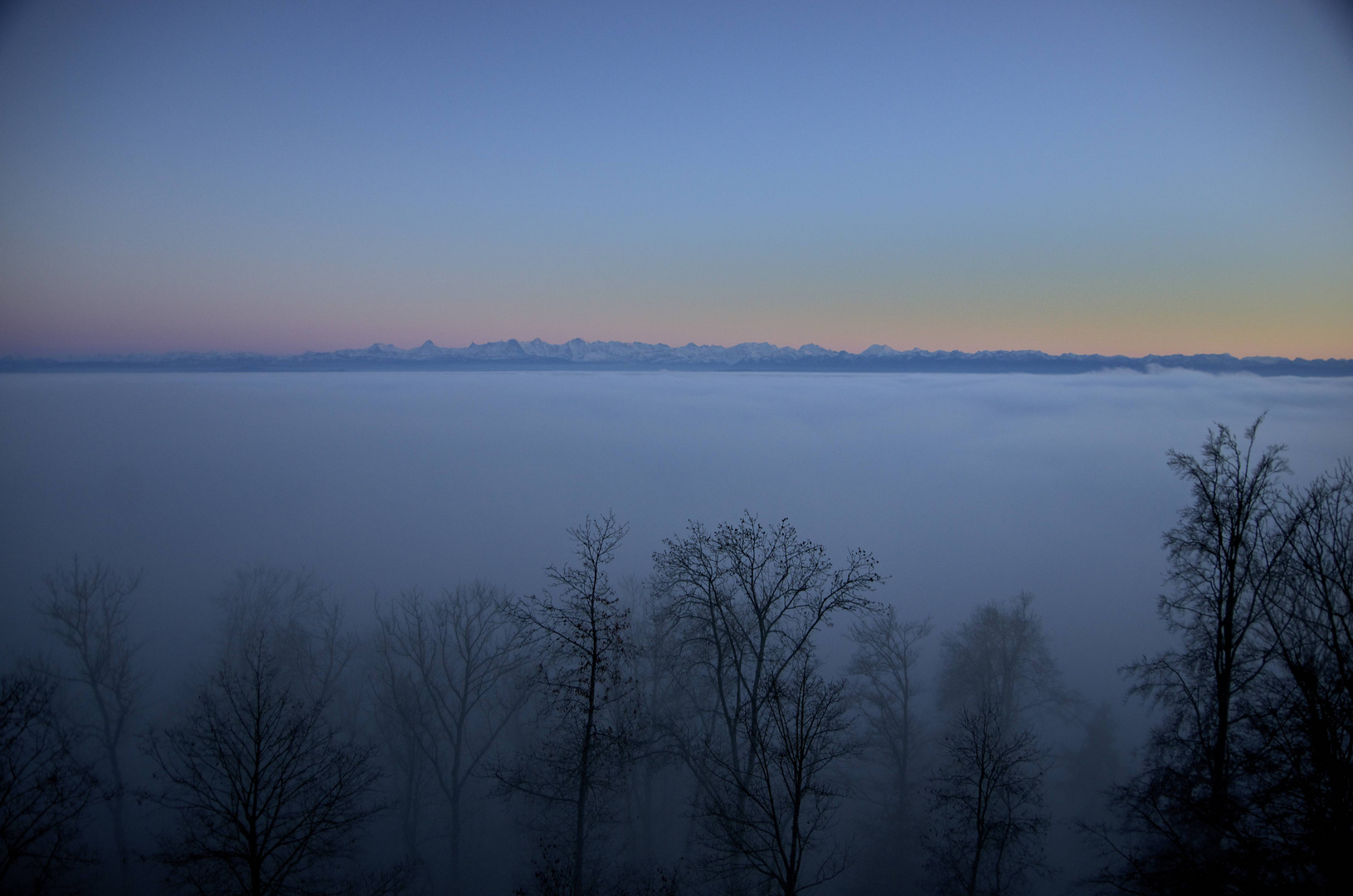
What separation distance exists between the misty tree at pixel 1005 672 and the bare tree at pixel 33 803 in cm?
2051

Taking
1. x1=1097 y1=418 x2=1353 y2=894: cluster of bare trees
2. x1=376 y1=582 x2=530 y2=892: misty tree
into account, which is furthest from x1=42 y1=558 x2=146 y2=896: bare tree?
x1=1097 y1=418 x2=1353 y2=894: cluster of bare trees

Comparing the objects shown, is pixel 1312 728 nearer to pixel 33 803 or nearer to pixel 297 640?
pixel 33 803

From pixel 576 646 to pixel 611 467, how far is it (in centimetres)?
6634

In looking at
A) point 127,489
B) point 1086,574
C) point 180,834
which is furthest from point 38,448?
point 1086,574

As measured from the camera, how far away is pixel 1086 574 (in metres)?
33.6

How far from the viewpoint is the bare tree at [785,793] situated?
7.95 metres

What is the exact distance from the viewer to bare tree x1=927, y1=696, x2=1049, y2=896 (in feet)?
31.5

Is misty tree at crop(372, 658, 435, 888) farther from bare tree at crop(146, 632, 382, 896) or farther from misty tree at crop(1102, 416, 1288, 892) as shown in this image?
misty tree at crop(1102, 416, 1288, 892)

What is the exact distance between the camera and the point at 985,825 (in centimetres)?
963

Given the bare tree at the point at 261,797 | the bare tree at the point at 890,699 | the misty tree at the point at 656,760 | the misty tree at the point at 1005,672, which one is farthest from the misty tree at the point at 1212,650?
the bare tree at the point at 261,797

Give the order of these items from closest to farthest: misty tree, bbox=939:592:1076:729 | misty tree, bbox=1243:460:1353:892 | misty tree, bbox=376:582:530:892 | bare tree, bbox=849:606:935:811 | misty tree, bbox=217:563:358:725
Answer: misty tree, bbox=1243:460:1353:892 < misty tree, bbox=376:582:530:892 < bare tree, bbox=849:606:935:811 < misty tree, bbox=939:592:1076:729 < misty tree, bbox=217:563:358:725

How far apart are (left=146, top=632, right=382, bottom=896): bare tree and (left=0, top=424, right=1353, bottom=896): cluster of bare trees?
141mm

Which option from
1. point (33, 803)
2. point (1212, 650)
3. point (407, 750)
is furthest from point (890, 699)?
point (33, 803)

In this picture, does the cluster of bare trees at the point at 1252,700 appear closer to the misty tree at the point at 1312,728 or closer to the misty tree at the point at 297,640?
the misty tree at the point at 1312,728
